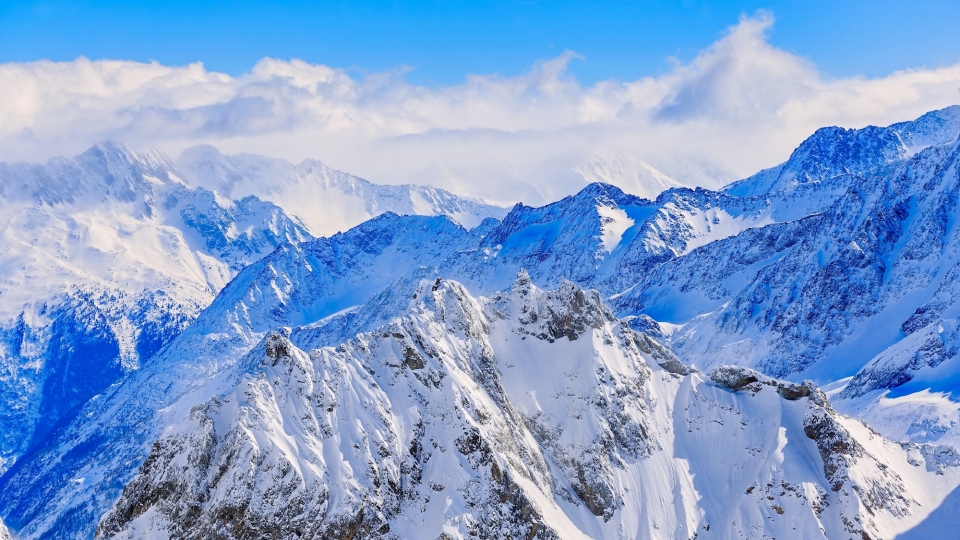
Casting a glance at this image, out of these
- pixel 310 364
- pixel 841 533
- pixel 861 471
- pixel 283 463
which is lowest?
pixel 841 533

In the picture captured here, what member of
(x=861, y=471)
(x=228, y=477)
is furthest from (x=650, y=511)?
(x=228, y=477)

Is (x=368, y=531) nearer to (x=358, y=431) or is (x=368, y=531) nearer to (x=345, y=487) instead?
(x=345, y=487)

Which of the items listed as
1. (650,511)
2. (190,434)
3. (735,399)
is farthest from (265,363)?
(735,399)

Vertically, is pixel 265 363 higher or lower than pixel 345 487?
higher

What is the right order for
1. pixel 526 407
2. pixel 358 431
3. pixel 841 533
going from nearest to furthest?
pixel 358 431, pixel 841 533, pixel 526 407

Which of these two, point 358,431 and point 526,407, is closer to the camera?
point 358,431

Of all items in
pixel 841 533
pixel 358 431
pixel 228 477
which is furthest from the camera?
pixel 841 533
